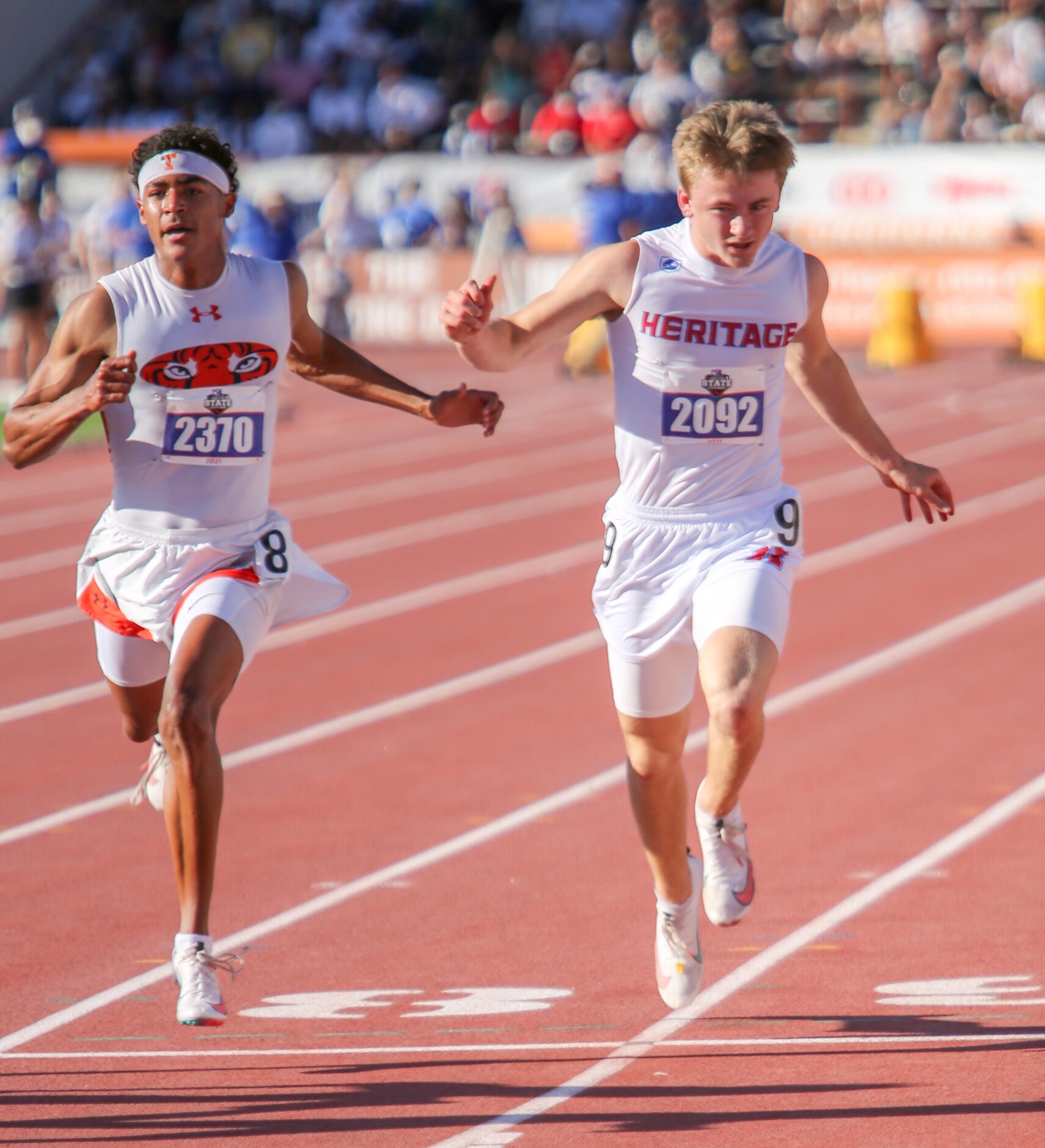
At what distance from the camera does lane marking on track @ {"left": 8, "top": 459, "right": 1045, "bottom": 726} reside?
383 inches

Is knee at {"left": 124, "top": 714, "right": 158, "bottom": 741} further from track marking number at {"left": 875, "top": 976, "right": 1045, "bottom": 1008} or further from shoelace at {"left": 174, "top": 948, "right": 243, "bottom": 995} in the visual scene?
track marking number at {"left": 875, "top": 976, "right": 1045, "bottom": 1008}

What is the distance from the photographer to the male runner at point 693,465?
4754 millimetres

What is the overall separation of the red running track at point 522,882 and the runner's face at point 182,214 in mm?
1938

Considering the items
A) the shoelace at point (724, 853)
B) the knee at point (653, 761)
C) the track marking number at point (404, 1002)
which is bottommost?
the track marking number at point (404, 1002)

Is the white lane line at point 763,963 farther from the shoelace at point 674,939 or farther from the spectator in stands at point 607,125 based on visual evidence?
the spectator in stands at point 607,125

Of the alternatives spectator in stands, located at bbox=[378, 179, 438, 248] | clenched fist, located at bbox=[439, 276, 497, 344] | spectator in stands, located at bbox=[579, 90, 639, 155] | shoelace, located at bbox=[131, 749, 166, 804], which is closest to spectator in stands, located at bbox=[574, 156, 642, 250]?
spectator in stands, located at bbox=[378, 179, 438, 248]

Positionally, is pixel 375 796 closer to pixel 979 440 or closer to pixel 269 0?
pixel 979 440

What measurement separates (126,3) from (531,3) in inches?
297

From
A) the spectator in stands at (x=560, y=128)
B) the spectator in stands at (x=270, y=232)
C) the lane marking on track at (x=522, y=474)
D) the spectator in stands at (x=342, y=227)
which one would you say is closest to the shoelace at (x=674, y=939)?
the lane marking on track at (x=522, y=474)

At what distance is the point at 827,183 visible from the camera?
2439cm

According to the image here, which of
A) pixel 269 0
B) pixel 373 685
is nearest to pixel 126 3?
pixel 269 0

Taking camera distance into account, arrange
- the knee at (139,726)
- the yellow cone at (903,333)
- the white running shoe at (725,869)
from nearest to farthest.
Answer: the white running shoe at (725,869) < the knee at (139,726) < the yellow cone at (903,333)

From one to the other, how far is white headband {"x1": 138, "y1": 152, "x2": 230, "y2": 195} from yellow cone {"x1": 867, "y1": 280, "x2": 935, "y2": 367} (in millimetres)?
18099

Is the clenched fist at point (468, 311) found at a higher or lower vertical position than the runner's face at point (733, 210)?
lower
